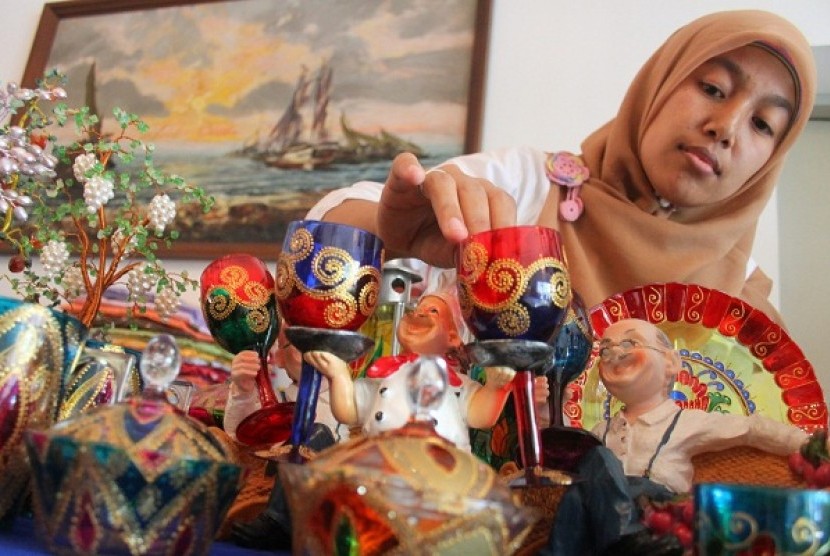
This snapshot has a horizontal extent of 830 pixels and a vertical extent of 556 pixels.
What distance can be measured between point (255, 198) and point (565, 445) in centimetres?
129

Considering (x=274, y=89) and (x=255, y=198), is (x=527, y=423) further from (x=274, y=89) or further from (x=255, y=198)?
(x=274, y=89)

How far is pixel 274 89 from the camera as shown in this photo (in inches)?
67.5

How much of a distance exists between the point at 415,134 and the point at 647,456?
1.18 m

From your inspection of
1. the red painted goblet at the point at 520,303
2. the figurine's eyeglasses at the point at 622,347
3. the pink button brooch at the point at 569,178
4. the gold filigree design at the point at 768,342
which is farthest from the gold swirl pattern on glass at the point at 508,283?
the pink button brooch at the point at 569,178

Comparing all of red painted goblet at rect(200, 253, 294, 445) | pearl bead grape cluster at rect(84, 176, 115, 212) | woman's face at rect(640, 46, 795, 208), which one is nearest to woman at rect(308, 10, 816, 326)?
woman's face at rect(640, 46, 795, 208)

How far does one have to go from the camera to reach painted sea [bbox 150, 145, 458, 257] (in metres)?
1.58

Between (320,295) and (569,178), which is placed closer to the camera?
(320,295)

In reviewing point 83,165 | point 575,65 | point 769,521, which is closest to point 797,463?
point 769,521

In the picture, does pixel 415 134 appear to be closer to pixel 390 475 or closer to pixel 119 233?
pixel 119 233

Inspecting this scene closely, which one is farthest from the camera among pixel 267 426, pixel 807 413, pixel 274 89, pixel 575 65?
pixel 274 89

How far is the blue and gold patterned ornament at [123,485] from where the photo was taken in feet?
1.01

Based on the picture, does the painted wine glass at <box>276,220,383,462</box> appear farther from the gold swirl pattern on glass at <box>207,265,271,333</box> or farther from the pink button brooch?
the pink button brooch

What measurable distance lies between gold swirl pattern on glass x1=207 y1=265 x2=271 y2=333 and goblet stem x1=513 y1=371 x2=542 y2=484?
19 cm

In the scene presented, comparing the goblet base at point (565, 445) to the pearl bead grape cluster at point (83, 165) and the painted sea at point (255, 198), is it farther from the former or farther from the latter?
the painted sea at point (255, 198)
